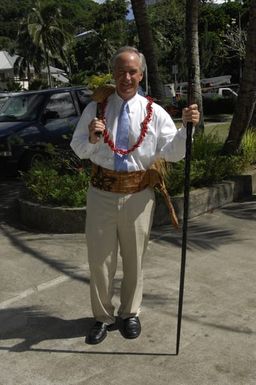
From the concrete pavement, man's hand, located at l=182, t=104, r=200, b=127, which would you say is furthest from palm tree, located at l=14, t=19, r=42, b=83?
man's hand, located at l=182, t=104, r=200, b=127

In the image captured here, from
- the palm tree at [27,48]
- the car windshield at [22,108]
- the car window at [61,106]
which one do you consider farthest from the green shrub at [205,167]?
the palm tree at [27,48]

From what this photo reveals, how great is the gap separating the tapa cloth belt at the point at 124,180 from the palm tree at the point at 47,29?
2056 inches

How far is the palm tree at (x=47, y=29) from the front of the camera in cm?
5525

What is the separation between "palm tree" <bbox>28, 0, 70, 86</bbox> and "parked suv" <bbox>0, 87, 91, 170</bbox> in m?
45.3

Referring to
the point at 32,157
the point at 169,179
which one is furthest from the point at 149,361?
the point at 32,157

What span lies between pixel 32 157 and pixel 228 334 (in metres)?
6.13

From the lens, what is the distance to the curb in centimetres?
643

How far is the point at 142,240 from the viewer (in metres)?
3.81

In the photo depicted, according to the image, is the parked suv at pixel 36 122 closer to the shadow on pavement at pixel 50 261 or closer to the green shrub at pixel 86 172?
the green shrub at pixel 86 172

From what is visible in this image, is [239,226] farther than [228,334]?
Yes

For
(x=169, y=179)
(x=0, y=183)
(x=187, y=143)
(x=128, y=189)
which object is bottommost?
(x=0, y=183)

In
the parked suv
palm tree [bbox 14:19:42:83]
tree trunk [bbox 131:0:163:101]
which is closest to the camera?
tree trunk [bbox 131:0:163:101]

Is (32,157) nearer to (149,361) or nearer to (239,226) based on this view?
(239,226)

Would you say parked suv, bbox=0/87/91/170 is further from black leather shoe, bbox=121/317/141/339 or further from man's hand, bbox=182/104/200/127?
man's hand, bbox=182/104/200/127
